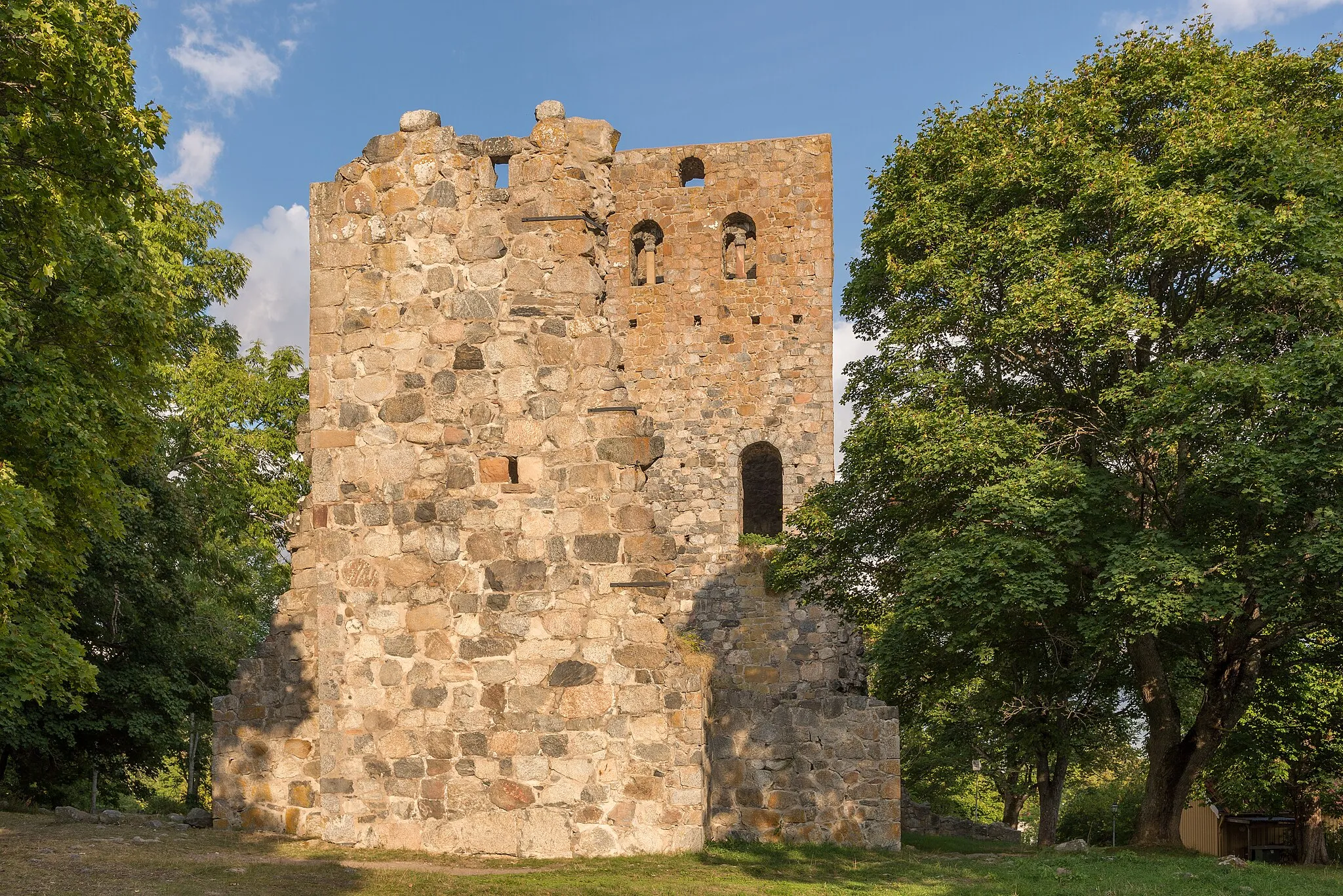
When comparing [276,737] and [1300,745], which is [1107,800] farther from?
[276,737]

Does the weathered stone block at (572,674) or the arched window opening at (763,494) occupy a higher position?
the arched window opening at (763,494)

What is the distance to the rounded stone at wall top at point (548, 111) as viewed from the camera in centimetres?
1007

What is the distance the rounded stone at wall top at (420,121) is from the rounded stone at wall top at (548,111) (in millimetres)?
896

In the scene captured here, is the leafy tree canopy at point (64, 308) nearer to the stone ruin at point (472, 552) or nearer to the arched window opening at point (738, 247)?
the stone ruin at point (472, 552)

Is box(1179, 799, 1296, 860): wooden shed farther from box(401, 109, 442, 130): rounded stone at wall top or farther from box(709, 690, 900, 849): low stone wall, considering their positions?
box(401, 109, 442, 130): rounded stone at wall top

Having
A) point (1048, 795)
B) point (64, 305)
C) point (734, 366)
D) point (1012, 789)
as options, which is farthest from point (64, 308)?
point (1012, 789)

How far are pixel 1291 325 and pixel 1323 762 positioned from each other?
813 centimetres

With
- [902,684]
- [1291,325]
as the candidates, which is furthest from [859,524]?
[1291,325]

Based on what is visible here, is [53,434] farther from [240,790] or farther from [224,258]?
[224,258]

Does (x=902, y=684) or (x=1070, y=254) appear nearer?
(x=1070, y=254)

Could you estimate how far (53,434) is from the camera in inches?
419

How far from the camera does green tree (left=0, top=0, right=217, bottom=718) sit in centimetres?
1015

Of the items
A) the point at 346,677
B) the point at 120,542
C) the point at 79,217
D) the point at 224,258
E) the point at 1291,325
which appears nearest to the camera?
the point at 346,677

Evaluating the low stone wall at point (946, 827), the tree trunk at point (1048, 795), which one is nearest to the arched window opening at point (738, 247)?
the low stone wall at point (946, 827)
